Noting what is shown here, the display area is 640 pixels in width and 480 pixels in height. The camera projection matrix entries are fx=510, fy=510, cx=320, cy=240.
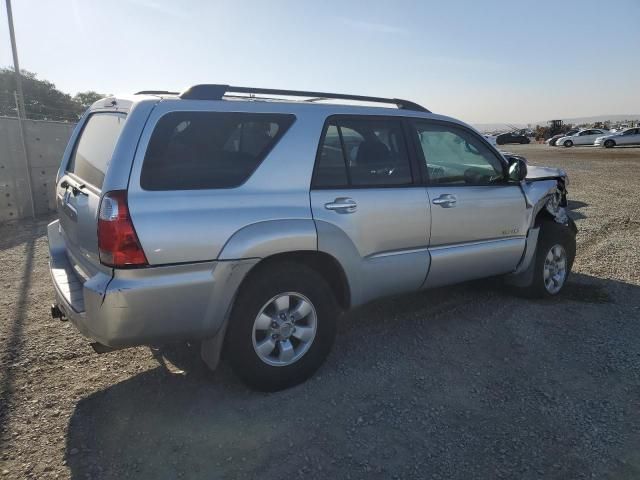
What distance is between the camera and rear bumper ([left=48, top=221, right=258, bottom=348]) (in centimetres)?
263

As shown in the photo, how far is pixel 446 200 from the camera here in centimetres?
387

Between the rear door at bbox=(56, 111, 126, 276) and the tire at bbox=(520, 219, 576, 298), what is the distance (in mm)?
3746

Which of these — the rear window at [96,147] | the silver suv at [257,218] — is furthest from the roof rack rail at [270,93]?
the rear window at [96,147]

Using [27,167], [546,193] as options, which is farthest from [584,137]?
[27,167]

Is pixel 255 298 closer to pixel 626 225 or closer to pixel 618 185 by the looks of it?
pixel 626 225

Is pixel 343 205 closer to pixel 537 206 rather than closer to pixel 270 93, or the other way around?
pixel 270 93

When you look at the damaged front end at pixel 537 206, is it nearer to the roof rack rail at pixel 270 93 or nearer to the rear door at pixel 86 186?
the roof rack rail at pixel 270 93

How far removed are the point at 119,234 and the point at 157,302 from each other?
1.33 ft

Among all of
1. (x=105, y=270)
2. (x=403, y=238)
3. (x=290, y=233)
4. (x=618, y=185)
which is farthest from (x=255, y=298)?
(x=618, y=185)

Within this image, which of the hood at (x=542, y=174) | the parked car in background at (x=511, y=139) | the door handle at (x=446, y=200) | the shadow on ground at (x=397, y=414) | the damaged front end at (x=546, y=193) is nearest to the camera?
the shadow on ground at (x=397, y=414)

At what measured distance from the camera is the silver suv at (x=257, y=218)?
2680mm

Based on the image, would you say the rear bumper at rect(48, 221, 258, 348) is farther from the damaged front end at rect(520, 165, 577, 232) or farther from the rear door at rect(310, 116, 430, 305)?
the damaged front end at rect(520, 165, 577, 232)

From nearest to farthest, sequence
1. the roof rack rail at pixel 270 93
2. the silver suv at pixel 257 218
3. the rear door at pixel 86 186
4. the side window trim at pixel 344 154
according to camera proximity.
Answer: the silver suv at pixel 257 218
the rear door at pixel 86 186
the roof rack rail at pixel 270 93
the side window trim at pixel 344 154

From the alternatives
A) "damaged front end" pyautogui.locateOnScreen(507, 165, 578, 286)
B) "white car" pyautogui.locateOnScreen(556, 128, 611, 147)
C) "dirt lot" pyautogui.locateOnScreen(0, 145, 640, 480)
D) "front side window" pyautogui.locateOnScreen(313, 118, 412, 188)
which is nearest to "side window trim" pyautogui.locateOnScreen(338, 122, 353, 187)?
"front side window" pyautogui.locateOnScreen(313, 118, 412, 188)
